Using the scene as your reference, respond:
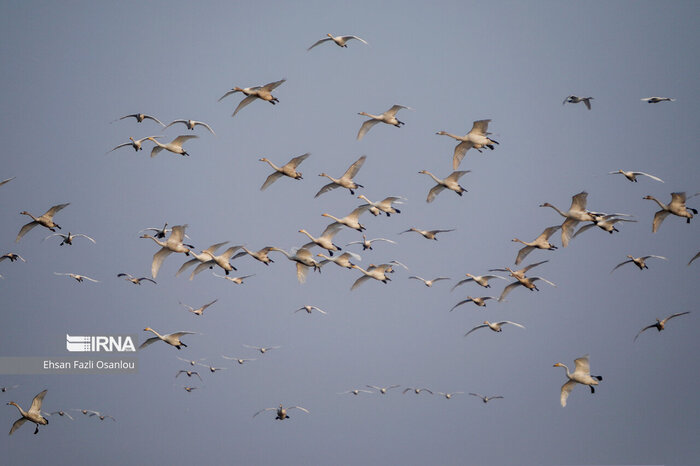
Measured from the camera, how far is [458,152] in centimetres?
4966

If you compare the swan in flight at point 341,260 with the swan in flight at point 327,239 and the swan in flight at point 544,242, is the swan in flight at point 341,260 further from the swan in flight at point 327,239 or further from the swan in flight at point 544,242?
the swan in flight at point 544,242

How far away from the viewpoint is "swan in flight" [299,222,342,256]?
51969 millimetres

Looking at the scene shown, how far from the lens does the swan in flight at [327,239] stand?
5197 cm

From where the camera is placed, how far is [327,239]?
171 ft

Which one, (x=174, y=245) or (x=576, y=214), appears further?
(x=174, y=245)

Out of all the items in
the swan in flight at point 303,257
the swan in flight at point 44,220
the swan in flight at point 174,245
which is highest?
the swan in flight at point 44,220

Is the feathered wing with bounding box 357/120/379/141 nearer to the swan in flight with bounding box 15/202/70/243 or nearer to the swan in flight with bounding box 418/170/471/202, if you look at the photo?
the swan in flight with bounding box 418/170/471/202

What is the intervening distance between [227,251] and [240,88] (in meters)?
8.85

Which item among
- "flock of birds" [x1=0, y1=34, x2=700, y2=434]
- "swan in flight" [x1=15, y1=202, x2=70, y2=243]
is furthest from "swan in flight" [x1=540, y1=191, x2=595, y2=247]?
"swan in flight" [x1=15, y1=202, x2=70, y2=243]

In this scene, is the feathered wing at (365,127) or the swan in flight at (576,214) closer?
the swan in flight at (576,214)

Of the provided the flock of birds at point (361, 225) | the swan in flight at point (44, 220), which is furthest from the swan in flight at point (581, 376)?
the swan in flight at point (44, 220)

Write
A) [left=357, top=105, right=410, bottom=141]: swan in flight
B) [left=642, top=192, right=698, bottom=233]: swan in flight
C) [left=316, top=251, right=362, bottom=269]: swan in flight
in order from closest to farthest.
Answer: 1. [left=642, top=192, right=698, bottom=233]: swan in flight
2. [left=357, top=105, right=410, bottom=141]: swan in flight
3. [left=316, top=251, right=362, bottom=269]: swan in flight

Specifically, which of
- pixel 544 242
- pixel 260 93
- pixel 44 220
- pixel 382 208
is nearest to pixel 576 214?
pixel 544 242

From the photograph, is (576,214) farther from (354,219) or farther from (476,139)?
(354,219)
